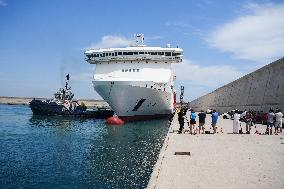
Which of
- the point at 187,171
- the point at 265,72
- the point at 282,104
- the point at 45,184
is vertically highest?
the point at 265,72

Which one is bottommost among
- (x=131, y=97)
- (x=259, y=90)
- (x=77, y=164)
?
(x=77, y=164)

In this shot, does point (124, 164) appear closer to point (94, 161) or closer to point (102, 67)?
point (94, 161)

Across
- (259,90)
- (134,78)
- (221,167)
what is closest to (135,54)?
(134,78)

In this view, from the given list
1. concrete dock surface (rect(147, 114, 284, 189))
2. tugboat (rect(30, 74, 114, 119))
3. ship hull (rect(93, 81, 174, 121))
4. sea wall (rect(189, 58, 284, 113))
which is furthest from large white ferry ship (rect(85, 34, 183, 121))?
concrete dock surface (rect(147, 114, 284, 189))

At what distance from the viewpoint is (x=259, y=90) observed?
3272 centimetres

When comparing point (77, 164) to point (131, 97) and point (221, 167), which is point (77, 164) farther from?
point (131, 97)

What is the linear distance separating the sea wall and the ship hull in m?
9.49

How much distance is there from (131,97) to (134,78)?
2.96 metres

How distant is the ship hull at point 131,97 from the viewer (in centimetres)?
3631

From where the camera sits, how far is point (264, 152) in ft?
37.9

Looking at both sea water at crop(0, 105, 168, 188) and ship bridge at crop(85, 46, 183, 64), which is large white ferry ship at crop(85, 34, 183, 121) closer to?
ship bridge at crop(85, 46, 183, 64)

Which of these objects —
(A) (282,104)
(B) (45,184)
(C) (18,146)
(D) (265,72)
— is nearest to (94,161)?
(B) (45,184)

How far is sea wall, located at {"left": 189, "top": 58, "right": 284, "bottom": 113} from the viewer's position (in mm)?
27000

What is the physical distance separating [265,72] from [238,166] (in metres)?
24.2
